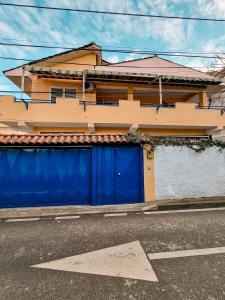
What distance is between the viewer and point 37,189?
23.7 feet

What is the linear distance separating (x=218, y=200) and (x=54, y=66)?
13677mm

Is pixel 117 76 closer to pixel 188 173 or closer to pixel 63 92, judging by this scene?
pixel 63 92

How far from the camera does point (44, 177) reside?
23.9 feet

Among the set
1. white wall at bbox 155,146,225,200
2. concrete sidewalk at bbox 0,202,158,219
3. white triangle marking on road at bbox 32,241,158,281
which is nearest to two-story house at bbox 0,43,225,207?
concrete sidewalk at bbox 0,202,158,219

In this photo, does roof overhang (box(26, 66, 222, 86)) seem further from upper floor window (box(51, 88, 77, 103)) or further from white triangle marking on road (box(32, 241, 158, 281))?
white triangle marking on road (box(32, 241, 158, 281))

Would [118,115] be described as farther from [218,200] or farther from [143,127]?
[218,200]

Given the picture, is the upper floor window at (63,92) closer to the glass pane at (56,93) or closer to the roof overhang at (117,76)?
the glass pane at (56,93)

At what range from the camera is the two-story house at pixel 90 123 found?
23.8 ft

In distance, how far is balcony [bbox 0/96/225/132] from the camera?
10922mm

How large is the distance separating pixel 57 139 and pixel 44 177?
164 cm

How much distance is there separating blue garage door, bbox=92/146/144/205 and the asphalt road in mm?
1498

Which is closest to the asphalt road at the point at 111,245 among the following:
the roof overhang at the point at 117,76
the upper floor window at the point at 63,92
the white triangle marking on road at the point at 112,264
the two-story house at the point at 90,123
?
the white triangle marking on road at the point at 112,264

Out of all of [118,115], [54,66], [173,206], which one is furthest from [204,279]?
[54,66]

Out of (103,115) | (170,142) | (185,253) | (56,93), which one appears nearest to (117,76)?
(103,115)
